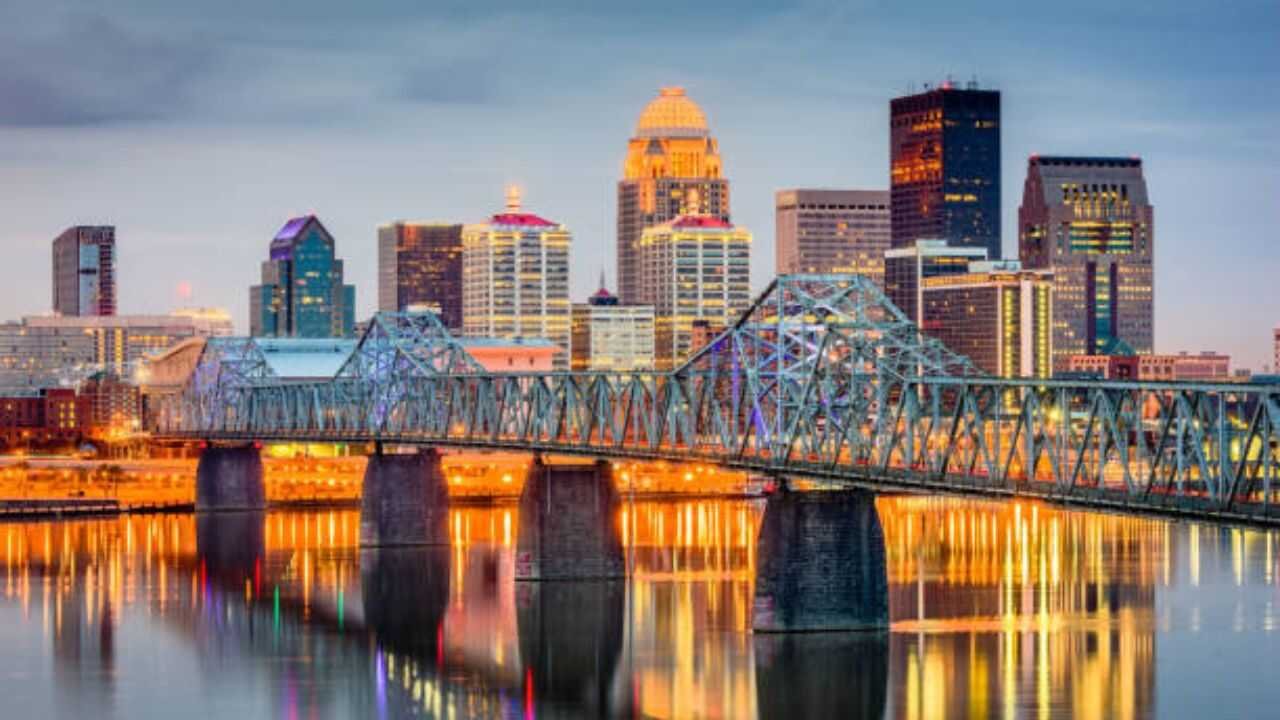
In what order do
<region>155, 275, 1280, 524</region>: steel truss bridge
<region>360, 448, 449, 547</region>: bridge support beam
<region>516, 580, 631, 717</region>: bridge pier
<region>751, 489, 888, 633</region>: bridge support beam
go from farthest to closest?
<region>360, 448, 449, 547</region>: bridge support beam → <region>751, 489, 888, 633</region>: bridge support beam → <region>516, 580, 631, 717</region>: bridge pier → <region>155, 275, 1280, 524</region>: steel truss bridge

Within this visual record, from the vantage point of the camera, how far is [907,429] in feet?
337

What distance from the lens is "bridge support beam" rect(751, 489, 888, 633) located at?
10444cm

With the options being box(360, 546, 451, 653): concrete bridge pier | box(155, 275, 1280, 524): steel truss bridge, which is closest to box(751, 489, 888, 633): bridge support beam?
box(155, 275, 1280, 524): steel truss bridge

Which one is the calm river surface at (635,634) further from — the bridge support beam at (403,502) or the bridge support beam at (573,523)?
the bridge support beam at (403,502)

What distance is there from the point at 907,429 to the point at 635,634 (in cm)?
1680

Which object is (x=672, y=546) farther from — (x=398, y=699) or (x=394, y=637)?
(x=398, y=699)

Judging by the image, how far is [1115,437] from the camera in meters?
86.5

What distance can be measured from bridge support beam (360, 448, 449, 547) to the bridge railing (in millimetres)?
1798

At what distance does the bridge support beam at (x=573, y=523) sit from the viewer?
13162 cm

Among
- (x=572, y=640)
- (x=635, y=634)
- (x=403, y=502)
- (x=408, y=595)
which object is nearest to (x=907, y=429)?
(x=635, y=634)

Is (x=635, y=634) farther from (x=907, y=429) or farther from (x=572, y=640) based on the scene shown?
(x=907, y=429)

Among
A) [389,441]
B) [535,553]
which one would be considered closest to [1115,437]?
[535,553]

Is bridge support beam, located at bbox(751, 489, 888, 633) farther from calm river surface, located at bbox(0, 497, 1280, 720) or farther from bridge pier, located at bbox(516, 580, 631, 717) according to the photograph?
bridge pier, located at bbox(516, 580, 631, 717)

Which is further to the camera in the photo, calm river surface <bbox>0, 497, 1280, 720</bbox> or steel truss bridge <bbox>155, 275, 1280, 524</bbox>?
calm river surface <bbox>0, 497, 1280, 720</bbox>
